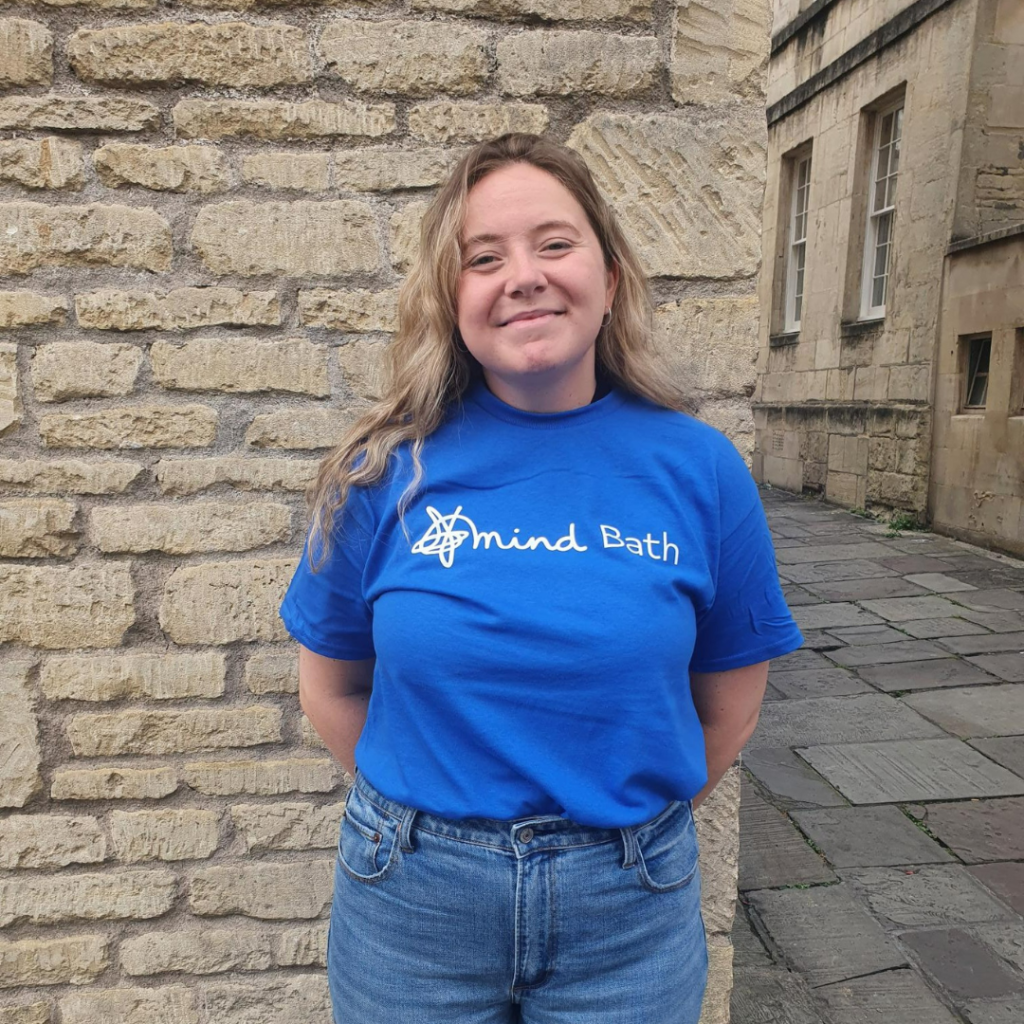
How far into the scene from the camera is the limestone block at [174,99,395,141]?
6.61 feet

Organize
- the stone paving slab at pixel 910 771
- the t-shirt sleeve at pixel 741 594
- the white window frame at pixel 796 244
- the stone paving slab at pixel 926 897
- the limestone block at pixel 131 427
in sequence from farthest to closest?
the white window frame at pixel 796 244
the stone paving slab at pixel 910 771
the stone paving slab at pixel 926 897
the limestone block at pixel 131 427
the t-shirt sleeve at pixel 741 594

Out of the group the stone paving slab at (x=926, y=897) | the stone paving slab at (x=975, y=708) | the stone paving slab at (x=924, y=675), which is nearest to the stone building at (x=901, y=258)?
the stone paving slab at (x=924, y=675)

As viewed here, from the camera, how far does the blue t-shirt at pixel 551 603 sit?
1213mm

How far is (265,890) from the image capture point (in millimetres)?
2270

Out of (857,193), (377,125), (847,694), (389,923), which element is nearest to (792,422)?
(857,193)

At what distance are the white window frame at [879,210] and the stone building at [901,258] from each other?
2 centimetres

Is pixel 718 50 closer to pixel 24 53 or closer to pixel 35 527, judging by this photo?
pixel 24 53

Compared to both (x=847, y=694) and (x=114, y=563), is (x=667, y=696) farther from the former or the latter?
(x=847, y=694)

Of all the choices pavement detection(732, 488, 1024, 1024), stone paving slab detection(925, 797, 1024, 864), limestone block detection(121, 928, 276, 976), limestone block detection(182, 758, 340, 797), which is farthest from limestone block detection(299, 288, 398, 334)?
stone paving slab detection(925, 797, 1024, 864)

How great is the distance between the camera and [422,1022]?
4.18 feet

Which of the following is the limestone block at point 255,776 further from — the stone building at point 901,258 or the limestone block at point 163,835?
the stone building at point 901,258

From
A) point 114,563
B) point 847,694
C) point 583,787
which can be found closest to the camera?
point 583,787

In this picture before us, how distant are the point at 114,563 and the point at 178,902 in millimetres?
877

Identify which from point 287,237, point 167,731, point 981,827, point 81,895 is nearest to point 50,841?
point 81,895
